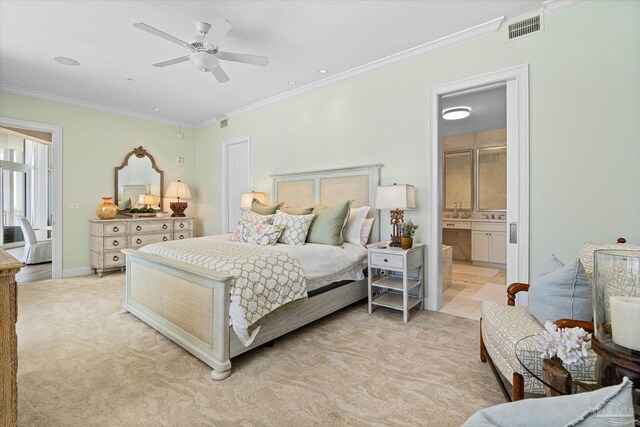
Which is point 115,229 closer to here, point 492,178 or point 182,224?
point 182,224

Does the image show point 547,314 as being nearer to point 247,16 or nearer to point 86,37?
point 247,16

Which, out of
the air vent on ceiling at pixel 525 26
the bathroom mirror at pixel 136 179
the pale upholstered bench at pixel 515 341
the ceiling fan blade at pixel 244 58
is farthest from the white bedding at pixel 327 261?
the bathroom mirror at pixel 136 179

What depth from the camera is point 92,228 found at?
5.06 meters

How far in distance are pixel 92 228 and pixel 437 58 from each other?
5675mm

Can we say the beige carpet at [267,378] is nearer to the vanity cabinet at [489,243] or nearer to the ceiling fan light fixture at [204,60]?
the ceiling fan light fixture at [204,60]

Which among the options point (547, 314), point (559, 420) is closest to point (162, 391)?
point (559, 420)

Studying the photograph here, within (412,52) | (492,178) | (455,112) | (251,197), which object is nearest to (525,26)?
(412,52)

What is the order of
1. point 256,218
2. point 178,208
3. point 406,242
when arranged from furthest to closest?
1. point 178,208
2. point 256,218
3. point 406,242

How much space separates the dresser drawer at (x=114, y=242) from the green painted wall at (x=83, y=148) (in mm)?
549

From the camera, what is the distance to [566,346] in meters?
1.21

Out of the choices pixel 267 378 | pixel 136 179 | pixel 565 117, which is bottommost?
pixel 267 378

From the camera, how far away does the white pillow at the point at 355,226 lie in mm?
3516

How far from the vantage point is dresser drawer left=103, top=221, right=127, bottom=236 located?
4908mm

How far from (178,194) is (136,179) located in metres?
0.81
